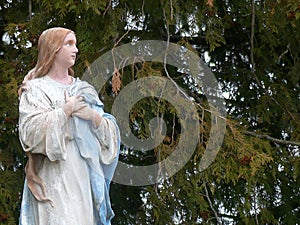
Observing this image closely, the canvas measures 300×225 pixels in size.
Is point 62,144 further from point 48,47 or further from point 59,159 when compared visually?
point 48,47

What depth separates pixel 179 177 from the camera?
32.4ft

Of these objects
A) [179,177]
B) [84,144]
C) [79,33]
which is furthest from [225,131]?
[84,144]

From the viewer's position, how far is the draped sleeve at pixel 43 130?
632cm

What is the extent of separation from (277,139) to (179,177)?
115 cm

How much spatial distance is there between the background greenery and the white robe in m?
2.87

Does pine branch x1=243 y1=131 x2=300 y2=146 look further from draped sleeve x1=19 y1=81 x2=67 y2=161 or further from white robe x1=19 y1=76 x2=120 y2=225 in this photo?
draped sleeve x1=19 y1=81 x2=67 y2=161

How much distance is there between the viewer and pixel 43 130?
20.7ft

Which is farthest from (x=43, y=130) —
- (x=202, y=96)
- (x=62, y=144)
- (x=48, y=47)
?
(x=202, y=96)

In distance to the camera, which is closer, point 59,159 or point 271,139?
point 59,159

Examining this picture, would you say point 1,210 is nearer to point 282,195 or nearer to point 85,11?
point 85,11

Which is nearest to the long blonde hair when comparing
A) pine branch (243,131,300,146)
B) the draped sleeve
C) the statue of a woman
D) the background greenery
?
the statue of a woman

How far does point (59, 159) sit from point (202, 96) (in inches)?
173

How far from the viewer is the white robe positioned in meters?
6.33

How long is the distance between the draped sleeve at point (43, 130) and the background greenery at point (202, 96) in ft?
9.72
